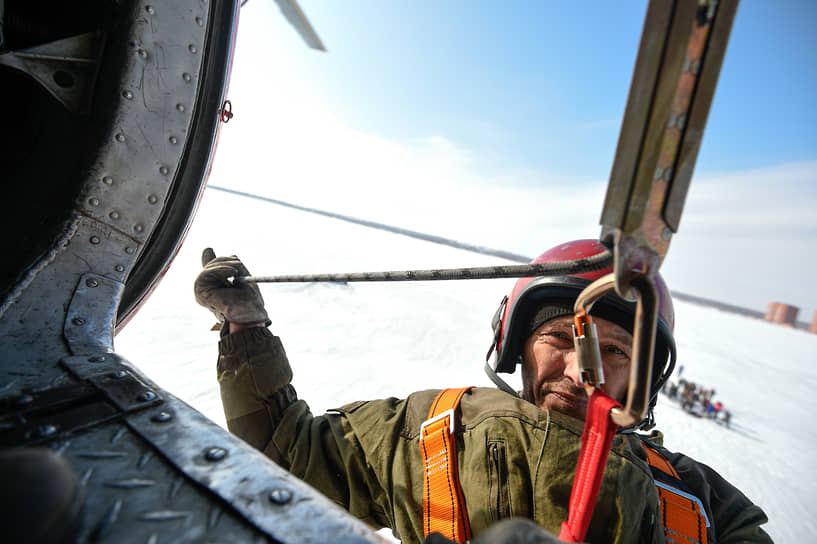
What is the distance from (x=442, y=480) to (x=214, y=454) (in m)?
0.91

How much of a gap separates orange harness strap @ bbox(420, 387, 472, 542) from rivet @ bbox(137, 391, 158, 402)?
936mm

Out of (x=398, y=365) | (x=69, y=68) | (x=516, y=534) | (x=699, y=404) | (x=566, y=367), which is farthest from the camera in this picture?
(x=699, y=404)

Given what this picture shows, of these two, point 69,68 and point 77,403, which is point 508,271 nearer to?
point 77,403

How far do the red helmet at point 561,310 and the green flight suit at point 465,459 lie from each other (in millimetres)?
401

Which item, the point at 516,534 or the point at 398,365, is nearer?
the point at 516,534

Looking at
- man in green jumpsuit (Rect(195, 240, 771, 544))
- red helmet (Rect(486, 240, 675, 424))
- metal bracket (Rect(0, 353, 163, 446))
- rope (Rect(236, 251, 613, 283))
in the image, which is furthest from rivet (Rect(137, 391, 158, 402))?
red helmet (Rect(486, 240, 675, 424))

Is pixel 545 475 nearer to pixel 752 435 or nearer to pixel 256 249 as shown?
pixel 752 435

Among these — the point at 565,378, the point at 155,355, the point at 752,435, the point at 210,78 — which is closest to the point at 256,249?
the point at 155,355

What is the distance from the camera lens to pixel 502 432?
125cm

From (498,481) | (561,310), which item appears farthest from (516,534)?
(561,310)

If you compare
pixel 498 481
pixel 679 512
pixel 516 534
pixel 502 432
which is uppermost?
pixel 516 534

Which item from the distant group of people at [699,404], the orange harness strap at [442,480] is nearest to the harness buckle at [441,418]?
the orange harness strap at [442,480]

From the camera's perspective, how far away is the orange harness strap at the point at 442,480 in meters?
1.17

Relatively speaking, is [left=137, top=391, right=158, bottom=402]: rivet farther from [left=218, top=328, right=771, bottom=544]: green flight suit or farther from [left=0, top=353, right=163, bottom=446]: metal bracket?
[left=218, top=328, right=771, bottom=544]: green flight suit
